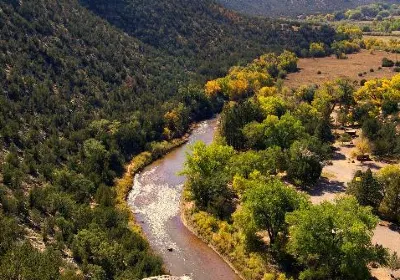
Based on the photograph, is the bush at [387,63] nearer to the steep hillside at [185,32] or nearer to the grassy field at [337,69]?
the grassy field at [337,69]

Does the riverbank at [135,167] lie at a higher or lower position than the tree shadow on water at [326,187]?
lower

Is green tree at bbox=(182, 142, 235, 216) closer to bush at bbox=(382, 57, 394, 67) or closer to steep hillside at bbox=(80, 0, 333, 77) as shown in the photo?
steep hillside at bbox=(80, 0, 333, 77)

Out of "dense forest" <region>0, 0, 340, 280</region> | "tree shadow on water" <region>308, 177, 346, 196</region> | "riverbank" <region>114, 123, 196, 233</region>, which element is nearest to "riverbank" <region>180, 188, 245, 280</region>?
"riverbank" <region>114, 123, 196, 233</region>

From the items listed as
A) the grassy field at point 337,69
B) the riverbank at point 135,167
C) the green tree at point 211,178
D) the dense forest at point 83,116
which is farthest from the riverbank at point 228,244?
the grassy field at point 337,69

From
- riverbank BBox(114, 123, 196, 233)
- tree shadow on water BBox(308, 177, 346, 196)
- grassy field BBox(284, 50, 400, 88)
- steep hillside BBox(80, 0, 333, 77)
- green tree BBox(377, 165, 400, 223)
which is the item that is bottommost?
riverbank BBox(114, 123, 196, 233)

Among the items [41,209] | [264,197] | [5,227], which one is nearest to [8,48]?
[41,209]

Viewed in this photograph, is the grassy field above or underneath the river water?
above

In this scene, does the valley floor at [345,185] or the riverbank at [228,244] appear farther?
the valley floor at [345,185]
